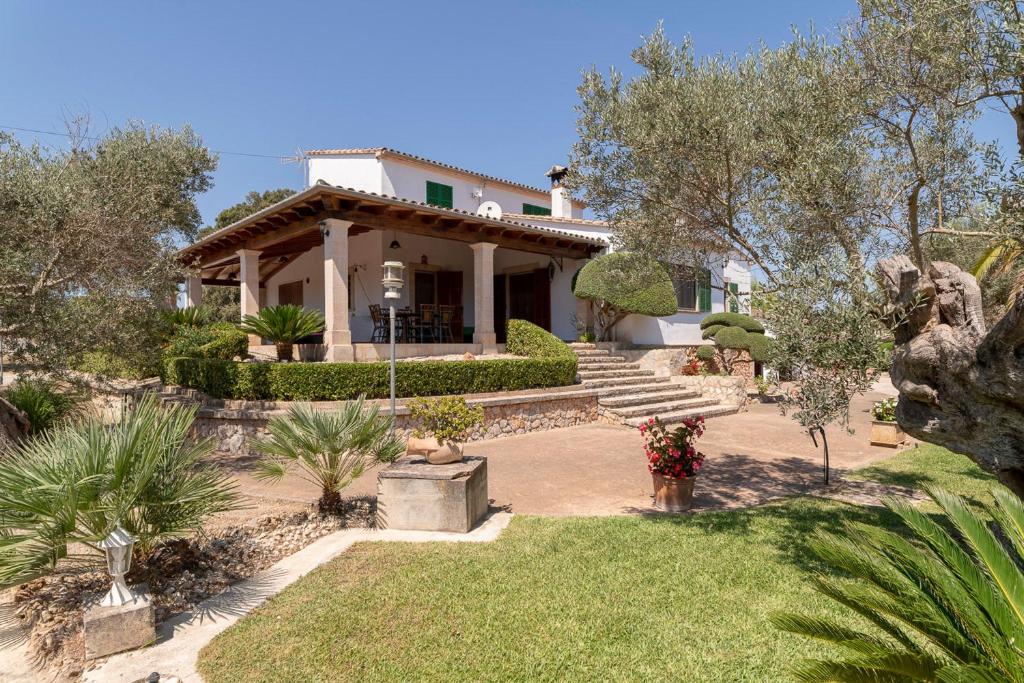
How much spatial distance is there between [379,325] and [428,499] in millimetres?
9239

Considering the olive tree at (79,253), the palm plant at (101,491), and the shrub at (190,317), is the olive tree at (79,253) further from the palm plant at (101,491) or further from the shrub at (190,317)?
the shrub at (190,317)

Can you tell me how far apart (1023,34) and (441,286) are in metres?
15.3

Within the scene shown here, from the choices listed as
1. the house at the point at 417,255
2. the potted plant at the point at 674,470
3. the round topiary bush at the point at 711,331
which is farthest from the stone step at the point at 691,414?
the potted plant at the point at 674,470

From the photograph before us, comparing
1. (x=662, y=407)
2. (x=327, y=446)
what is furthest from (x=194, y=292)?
(x=662, y=407)

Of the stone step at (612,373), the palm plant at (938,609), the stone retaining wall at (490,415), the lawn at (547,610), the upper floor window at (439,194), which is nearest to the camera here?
the palm plant at (938,609)

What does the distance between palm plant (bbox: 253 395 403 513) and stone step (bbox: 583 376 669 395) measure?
8.11 metres

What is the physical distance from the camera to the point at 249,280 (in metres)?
14.9

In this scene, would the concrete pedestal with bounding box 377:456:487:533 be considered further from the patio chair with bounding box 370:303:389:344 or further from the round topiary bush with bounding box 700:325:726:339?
the round topiary bush with bounding box 700:325:726:339

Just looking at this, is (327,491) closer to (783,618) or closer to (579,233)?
(783,618)

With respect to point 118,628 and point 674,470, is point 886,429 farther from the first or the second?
point 118,628

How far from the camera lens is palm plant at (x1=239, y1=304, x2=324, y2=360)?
11070 mm

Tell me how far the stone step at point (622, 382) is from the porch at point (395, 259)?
263cm

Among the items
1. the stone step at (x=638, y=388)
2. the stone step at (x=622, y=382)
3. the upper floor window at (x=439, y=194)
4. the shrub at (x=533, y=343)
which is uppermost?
the upper floor window at (x=439, y=194)

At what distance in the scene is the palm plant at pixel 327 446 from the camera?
5527 mm
